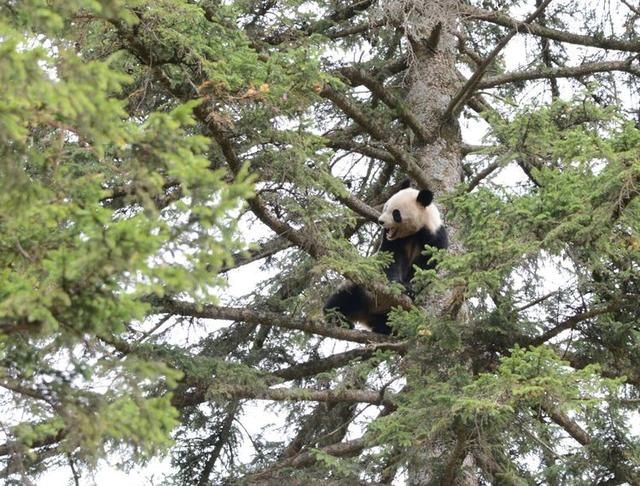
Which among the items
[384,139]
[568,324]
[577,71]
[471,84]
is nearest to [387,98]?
[384,139]

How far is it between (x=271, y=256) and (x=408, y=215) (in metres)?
1.75

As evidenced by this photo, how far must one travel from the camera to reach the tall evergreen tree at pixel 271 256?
14.7 feet

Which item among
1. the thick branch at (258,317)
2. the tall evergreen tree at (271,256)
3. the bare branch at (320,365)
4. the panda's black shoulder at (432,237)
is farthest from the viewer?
the panda's black shoulder at (432,237)

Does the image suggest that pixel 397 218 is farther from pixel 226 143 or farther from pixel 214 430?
pixel 226 143

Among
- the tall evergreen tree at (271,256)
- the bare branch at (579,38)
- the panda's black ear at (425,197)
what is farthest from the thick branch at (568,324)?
the bare branch at (579,38)

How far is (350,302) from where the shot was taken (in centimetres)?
1131

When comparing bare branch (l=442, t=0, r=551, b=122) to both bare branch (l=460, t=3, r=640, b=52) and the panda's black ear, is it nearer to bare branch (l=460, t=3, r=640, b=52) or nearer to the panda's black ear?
bare branch (l=460, t=3, r=640, b=52)

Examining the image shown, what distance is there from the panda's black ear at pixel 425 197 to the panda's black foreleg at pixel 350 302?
1.19 metres

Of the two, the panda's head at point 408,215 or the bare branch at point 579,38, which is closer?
the panda's head at point 408,215

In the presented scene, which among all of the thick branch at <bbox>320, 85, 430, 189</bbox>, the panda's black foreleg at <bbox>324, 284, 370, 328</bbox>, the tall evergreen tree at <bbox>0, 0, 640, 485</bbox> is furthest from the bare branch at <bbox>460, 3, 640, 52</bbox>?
the panda's black foreleg at <bbox>324, 284, 370, 328</bbox>

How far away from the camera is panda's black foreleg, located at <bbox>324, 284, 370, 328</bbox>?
11.1 m

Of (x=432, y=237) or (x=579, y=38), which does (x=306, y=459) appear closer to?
(x=432, y=237)

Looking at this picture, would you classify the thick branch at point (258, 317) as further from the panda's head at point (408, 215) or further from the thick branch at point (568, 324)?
the panda's head at point (408, 215)

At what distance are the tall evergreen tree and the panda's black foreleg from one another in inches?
21.2
